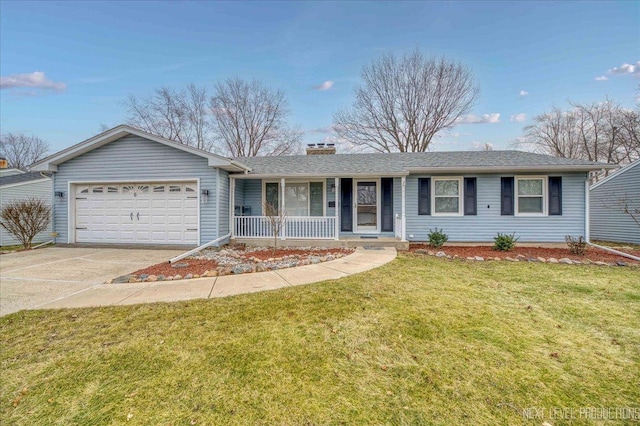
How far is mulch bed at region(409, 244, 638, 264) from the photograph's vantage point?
7.65 metres

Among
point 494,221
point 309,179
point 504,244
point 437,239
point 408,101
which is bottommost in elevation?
point 504,244

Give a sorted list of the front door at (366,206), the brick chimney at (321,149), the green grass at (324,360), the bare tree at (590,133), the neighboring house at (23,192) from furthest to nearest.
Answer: the bare tree at (590,133) < the brick chimney at (321,149) < the neighboring house at (23,192) < the front door at (366,206) < the green grass at (324,360)

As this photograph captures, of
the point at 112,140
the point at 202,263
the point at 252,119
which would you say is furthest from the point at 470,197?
the point at 252,119

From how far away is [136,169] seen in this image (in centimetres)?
941

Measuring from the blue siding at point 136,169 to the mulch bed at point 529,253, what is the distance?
23.1 ft

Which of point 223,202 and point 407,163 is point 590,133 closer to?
point 407,163

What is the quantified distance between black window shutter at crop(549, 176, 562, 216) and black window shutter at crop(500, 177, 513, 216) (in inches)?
50.9

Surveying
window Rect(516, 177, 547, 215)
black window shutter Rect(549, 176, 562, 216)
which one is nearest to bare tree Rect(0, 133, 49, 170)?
window Rect(516, 177, 547, 215)

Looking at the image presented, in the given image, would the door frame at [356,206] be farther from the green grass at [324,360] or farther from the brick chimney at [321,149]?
the green grass at [324,360]

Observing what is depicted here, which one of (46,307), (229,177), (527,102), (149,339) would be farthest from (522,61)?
(46,307)

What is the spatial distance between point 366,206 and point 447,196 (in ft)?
9.70

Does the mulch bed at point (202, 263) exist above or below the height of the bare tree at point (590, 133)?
below

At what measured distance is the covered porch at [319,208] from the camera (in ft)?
31.6

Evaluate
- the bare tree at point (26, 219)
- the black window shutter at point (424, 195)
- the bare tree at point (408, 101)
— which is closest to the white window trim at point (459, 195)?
the black window shutter at point (424, 195)
